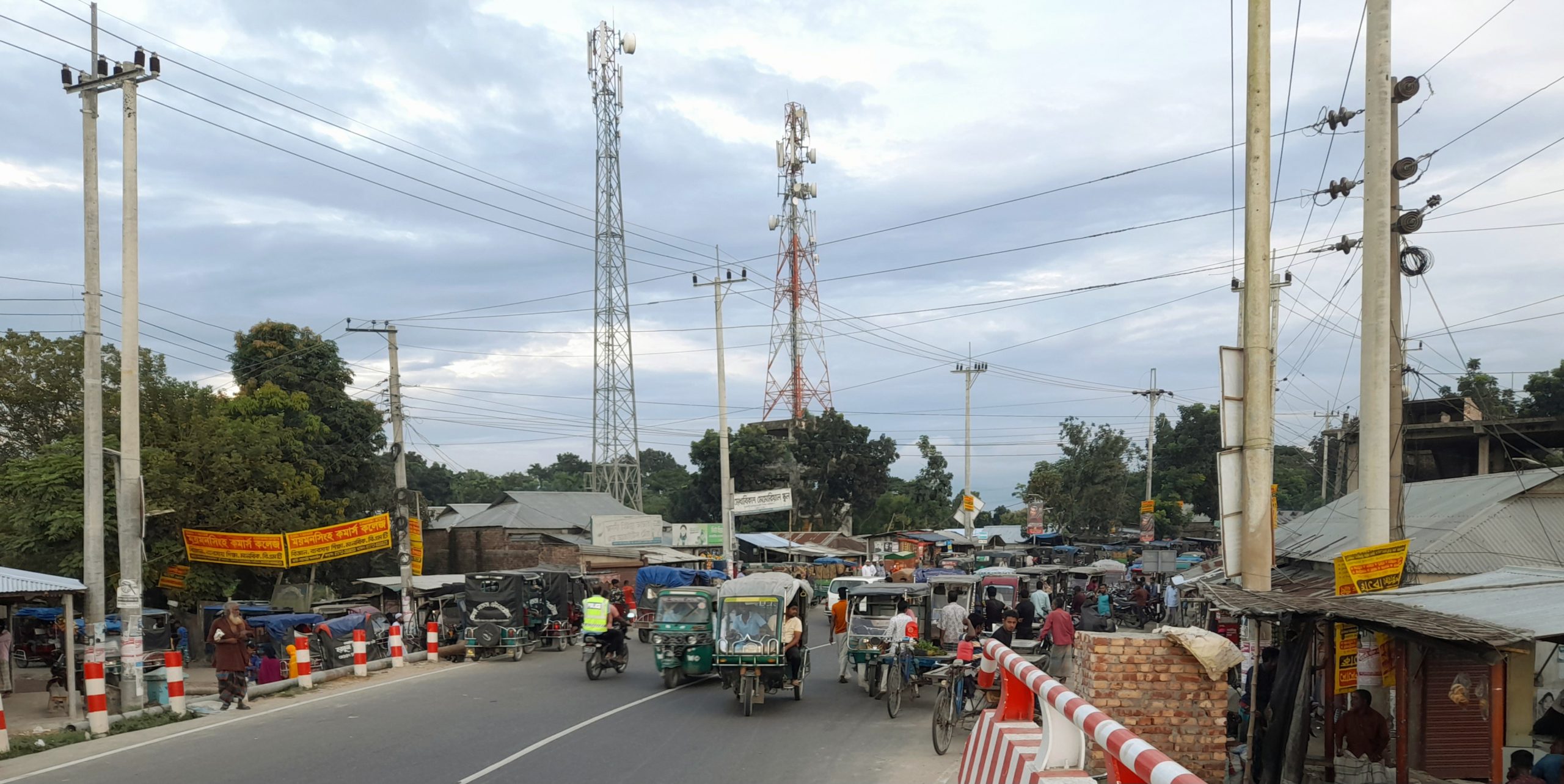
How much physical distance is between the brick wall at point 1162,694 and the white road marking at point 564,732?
657 centimetres

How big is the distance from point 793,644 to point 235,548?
18.4m

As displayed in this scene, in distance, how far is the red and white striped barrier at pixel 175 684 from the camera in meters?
16.6

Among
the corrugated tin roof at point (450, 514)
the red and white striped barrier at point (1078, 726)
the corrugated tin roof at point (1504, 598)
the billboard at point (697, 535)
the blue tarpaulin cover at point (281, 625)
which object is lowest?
the billboard at point (697, 535)

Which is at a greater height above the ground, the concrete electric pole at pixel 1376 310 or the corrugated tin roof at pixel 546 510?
the concrete electric pole at pixel 1376 310

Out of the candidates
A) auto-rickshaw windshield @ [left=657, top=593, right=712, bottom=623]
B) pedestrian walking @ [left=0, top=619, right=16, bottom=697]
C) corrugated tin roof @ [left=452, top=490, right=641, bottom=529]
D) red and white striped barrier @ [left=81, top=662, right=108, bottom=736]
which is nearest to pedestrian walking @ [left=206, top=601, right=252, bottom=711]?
red and white striped barrier @ [left=81, top=662, right=108, bottom=736]

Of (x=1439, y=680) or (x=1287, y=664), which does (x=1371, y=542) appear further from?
(x=1287, y=664)

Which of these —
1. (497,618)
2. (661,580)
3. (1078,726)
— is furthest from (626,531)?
(1078,726)

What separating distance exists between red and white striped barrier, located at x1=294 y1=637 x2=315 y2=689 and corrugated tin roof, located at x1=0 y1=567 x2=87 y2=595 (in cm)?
353

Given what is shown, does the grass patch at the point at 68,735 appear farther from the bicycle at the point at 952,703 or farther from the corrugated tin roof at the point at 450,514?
the corrugated tin roof at the point at 450,514

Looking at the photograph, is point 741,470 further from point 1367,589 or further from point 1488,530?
point 1367,589

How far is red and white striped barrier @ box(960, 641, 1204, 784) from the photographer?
3.06 metres

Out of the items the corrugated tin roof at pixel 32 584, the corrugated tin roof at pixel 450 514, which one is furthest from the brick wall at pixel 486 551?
the corrugated tin roof at pixel 32 584

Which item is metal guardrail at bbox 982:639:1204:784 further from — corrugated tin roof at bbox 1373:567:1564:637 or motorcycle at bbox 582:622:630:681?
motorcycle at bbox 582:622:630:681

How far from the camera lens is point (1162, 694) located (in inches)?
383
